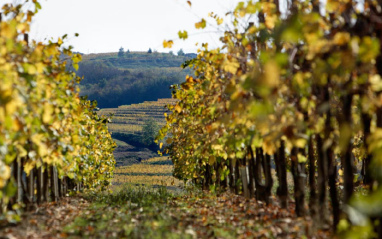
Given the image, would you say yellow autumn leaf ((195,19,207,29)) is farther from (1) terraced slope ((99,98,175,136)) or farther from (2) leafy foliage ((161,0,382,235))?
(1) terraced slope ((99,98,175,136))

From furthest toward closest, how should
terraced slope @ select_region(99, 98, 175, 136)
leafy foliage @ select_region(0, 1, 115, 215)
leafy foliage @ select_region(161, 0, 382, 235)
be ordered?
terraced slope @ select_region(99, 98, 175, 136) → leafy foliage @ select_region(0, 1, 115, 215) → leafy foliage @ select_region(161, 0, 382, 235)

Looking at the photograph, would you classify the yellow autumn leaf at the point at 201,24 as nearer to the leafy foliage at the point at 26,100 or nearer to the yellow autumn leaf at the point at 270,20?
the yellow autumn leaf at the point at 270,20

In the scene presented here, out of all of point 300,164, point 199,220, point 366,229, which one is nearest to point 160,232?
point 199,220

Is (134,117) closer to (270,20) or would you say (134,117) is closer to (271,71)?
(270,20)

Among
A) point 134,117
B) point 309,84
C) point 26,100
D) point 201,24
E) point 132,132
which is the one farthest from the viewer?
point 134,117

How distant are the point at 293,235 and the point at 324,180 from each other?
4.08 ft

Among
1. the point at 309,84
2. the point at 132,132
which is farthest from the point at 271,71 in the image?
the point at 132,132

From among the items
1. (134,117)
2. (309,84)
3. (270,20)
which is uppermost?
(270,20)

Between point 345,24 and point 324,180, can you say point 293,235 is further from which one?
point 345,24

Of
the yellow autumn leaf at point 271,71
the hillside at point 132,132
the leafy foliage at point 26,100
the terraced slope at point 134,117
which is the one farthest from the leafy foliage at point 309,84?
the terraced slope at point 134,117

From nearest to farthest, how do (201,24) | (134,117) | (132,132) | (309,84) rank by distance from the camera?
(309,84), (201,24), (132,132), (134,117)

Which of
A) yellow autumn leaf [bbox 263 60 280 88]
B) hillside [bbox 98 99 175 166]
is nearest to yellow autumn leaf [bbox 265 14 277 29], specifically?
yellow autumn leaf [bbox 263 60 280 88]

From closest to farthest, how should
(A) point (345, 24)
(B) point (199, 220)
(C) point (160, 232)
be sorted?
(A) point (345, 24), (C) point (160, 232), (B) point (199, 220)

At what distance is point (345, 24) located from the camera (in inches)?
214
